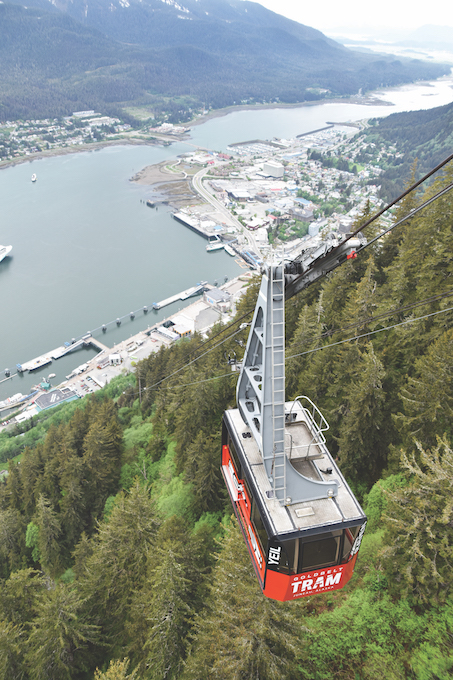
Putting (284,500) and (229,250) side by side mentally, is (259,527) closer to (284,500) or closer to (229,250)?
(284,500)

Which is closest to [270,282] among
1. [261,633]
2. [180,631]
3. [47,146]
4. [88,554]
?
[261,633]

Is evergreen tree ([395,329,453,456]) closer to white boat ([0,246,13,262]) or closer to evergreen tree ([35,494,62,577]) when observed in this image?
evergreen tree ([35,494,62,577])

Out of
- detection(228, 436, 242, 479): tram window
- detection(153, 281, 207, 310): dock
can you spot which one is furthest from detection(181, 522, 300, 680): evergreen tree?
detection(153, 281, 207, 310): dock

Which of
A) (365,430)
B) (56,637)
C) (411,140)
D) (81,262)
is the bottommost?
(81,262)

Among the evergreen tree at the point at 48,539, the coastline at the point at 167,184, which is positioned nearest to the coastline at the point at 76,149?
the coastline at the point at 167,184

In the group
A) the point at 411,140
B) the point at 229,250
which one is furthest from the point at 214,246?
the point at 411,140

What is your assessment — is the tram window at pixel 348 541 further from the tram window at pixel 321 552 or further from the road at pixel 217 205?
the road at pixel 217 205
